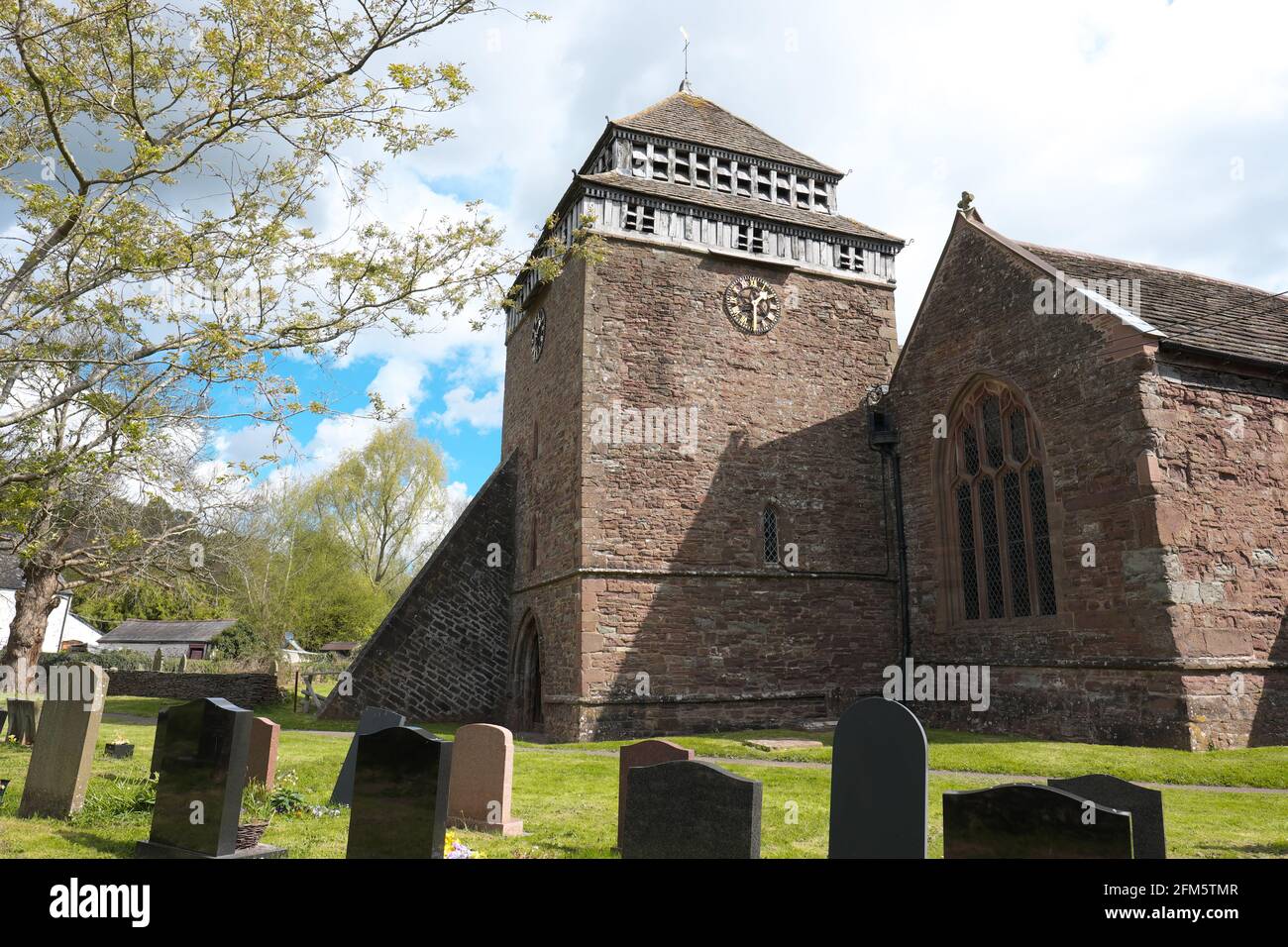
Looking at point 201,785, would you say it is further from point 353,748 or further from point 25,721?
point 25,721

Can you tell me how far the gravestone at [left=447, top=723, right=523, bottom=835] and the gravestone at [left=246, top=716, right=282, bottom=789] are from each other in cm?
227

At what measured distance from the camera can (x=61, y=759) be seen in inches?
301

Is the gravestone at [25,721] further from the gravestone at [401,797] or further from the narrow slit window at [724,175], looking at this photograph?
the narrow slit window at [724,175]

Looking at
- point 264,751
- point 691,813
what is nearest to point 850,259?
point 264,751

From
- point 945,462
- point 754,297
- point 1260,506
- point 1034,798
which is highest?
point 754,297

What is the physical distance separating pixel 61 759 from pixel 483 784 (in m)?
A: 3.99

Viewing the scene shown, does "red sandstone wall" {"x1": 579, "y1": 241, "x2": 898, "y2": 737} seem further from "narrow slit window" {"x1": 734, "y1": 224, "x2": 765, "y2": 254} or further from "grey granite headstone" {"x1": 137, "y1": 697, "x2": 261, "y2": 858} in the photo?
"grey granite headstone" {"x1": 137, "y1": 697, "x2": 261, "y2": 858}

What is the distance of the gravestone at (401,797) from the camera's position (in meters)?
5.20

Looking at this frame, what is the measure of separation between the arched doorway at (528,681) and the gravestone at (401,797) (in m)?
12.6

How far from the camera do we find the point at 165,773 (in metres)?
5.91

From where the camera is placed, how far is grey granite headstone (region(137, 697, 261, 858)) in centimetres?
555

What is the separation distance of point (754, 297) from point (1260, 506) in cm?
1006
